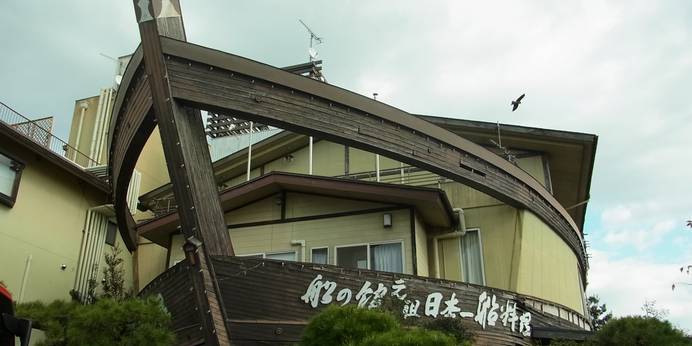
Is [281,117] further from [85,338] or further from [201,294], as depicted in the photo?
[85,338]

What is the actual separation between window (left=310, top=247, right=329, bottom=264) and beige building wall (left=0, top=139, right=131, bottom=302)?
6.60 m

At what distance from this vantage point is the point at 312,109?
11641 millimetres

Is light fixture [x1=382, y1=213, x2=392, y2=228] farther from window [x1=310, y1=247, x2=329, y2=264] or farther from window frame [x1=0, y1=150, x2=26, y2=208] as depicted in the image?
window frame [x1=0, y1=150, x2=26, y2=208]

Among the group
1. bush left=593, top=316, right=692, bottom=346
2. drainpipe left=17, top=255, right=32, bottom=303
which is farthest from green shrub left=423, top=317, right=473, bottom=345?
drainpipe left=17, top=255, right=32, bottom=303

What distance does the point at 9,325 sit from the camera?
3.38m

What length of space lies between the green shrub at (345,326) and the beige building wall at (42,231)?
403 inches

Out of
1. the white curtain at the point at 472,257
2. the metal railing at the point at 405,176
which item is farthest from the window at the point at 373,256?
the metal railing at the point at 405,176

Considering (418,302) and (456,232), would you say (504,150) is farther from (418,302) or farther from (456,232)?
(418,302)

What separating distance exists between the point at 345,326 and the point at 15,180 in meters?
11.3

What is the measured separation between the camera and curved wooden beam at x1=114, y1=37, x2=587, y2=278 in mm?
11086

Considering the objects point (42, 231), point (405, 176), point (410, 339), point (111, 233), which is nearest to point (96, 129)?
point (111, 233)

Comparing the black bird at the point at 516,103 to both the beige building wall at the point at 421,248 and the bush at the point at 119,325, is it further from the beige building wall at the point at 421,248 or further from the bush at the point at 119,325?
the bush at the point at 119,325

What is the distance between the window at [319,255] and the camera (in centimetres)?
1438

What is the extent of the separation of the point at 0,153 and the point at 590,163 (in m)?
15.3
